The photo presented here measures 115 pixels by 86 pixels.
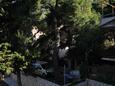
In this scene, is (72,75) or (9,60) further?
(72,75)

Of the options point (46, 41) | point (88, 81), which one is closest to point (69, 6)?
point (46, 41)

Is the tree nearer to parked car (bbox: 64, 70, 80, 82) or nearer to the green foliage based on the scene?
the green foliage

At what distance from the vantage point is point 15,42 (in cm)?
2034

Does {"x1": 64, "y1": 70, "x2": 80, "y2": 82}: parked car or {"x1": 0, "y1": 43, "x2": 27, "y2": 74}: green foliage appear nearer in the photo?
{"x1": 0, "y1": 43, "x2": 27, "y2": 74}: green foliage

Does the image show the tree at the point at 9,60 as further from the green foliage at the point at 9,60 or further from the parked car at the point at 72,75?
the parked car at the point at 72,75

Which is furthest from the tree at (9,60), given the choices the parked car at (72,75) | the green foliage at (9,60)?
the parked car at (72,75)

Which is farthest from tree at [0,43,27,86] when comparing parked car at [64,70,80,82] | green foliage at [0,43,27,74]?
parked car at [64,70,80,82]

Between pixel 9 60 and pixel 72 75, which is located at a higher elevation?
pixel 9 60

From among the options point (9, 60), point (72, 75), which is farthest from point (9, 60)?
point (72, 75)

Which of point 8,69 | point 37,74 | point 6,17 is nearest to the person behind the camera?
point 8,69

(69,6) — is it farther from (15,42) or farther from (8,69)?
(8,69)

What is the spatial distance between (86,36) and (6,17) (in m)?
5.97

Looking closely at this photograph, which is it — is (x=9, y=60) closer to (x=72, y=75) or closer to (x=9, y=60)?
(x=9, y=60)

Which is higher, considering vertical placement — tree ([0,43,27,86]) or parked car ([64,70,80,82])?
tree ([0,43,27,86])
